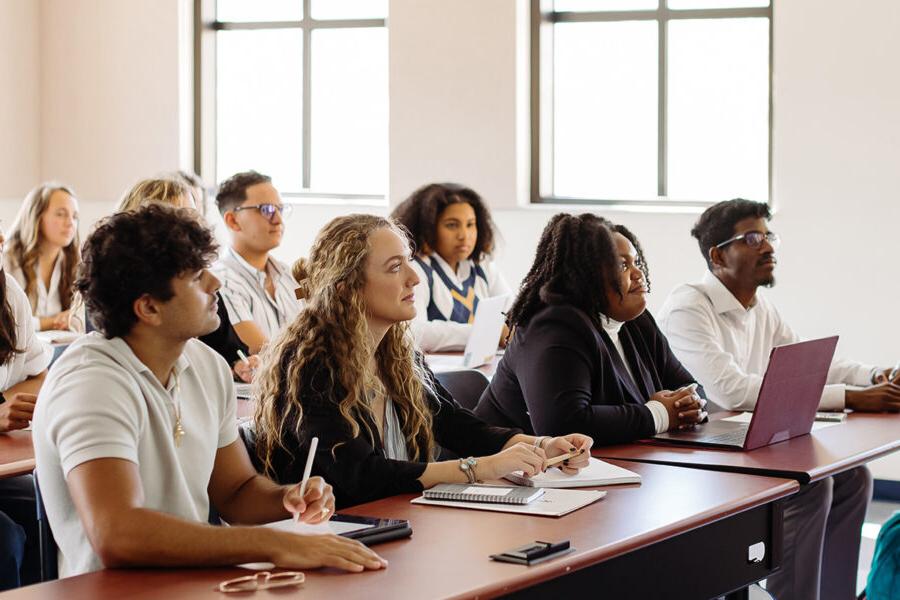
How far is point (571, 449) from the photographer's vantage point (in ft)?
8.98

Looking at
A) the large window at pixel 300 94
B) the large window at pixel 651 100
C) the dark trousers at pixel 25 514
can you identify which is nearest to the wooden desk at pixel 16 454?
the dark trousers at pixel 25 514

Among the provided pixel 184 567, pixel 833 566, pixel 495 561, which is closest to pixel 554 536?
pixel 495 561

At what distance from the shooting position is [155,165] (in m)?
7.44

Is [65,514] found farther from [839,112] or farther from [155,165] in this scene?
[155,165]

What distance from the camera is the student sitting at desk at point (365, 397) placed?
2.57 meters

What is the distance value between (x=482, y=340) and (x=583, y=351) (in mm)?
1458

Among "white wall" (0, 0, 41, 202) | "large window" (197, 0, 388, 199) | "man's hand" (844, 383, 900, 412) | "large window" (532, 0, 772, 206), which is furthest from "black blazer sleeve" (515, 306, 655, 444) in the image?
"white wall" (0, 0, 41, 202)

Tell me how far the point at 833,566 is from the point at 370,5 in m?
4.49

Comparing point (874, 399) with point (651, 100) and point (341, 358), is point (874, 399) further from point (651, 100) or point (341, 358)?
point (651, 100)

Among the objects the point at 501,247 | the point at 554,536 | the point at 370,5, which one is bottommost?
the point at 554,536

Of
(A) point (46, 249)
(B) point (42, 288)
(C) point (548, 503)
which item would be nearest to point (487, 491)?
(C) point (548, 503)

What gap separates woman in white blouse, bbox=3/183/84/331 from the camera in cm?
603

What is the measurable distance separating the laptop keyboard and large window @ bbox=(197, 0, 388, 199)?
13.7 ft

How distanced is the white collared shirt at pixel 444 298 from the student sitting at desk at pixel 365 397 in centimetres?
206
